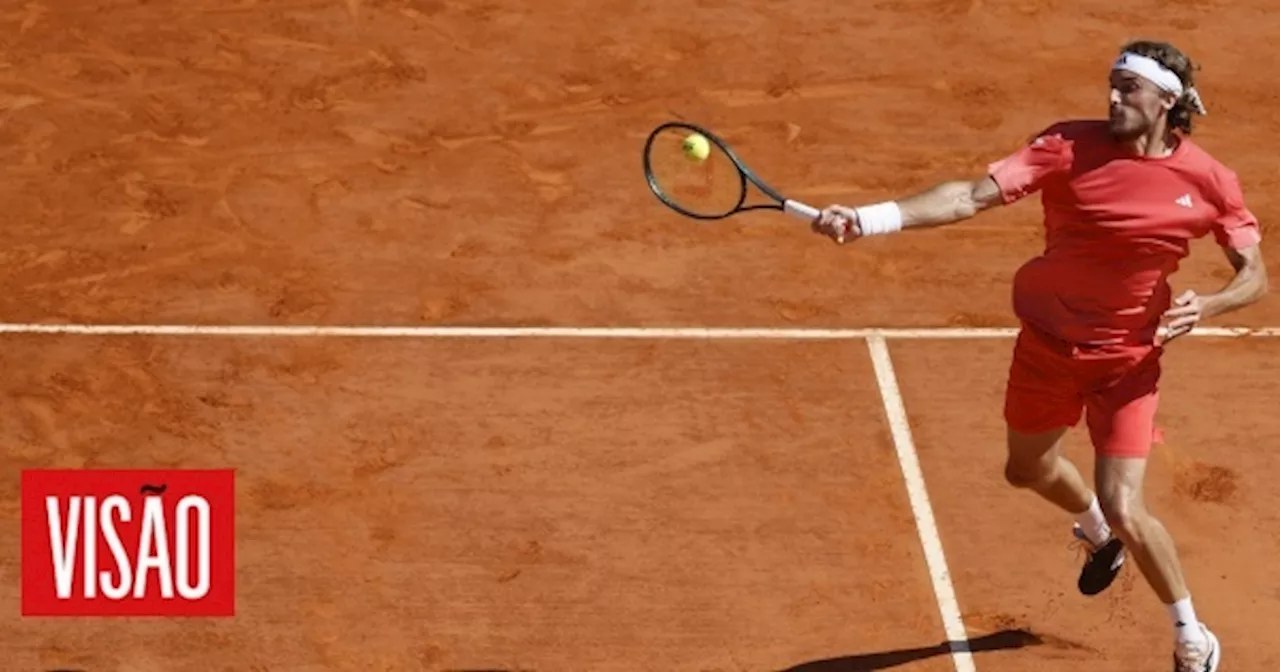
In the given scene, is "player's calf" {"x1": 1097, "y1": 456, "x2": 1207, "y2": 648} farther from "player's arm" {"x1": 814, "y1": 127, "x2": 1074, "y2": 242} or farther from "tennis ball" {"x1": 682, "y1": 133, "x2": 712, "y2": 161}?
"tennis ball" {"x1": 682, "y1": 133, "x2": 712, "y2": 161}

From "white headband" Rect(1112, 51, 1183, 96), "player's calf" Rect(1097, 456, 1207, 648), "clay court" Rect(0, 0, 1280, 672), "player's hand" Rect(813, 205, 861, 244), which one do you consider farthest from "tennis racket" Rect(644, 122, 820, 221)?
"player's calf" Rect(1097, 456, 1207, 648)

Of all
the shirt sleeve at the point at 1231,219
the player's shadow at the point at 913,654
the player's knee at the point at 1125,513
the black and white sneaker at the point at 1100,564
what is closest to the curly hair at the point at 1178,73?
the shirt sleeve at the point at 1231,219

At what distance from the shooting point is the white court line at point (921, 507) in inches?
352

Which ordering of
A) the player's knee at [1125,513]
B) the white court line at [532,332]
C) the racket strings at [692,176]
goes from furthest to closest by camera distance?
the white court line at [532,332] < the racket strings at [692,176] < the player's knee at [1125,513]

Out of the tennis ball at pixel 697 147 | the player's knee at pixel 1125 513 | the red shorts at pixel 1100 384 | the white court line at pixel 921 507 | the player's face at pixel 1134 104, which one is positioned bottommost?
the white court line at pixel 921 507

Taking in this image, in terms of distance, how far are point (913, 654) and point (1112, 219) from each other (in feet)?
7.22

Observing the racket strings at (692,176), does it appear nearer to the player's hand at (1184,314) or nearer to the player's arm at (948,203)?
the player's arm at (948,203)

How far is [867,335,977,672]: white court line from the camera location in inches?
352

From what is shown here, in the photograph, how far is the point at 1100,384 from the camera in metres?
8.00

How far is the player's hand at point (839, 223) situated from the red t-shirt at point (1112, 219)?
574 mm

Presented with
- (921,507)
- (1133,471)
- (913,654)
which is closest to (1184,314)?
(1133,471)

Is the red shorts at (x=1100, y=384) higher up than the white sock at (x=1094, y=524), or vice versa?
the red shorts at (x=1100, y=384)

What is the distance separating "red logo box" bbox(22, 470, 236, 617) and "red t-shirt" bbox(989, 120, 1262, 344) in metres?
3.75

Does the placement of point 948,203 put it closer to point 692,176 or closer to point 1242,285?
point 1242,285
